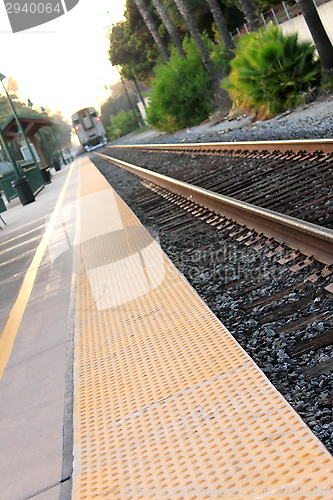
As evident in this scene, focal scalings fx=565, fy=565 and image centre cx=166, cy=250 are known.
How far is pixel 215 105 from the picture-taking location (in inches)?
1115

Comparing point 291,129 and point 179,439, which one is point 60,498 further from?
point 291,129

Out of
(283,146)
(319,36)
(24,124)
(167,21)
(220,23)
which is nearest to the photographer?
(283,146)

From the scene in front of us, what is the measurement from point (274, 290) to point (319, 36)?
1423cm

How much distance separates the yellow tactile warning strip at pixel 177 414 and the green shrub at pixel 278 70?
13318mm

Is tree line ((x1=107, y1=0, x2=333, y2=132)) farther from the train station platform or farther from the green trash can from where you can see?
the train station platform

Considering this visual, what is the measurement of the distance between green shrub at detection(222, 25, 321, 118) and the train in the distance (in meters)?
40.3

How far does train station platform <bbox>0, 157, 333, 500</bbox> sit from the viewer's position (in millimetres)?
2424

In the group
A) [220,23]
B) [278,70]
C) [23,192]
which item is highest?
[220,23]

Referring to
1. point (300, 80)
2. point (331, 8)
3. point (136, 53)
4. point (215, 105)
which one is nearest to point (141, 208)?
point (300, 80)

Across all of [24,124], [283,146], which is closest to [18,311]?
[283,146]

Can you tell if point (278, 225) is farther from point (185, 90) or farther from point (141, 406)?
point (185, 90)

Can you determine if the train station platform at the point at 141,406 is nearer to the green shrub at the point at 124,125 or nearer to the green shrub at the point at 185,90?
the green shrub at the point at 185,90

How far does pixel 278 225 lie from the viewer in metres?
5.30

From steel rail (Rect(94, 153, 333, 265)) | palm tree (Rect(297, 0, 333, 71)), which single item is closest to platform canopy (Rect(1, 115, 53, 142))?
palm tree (Rect(297, 0, 333, 71))
